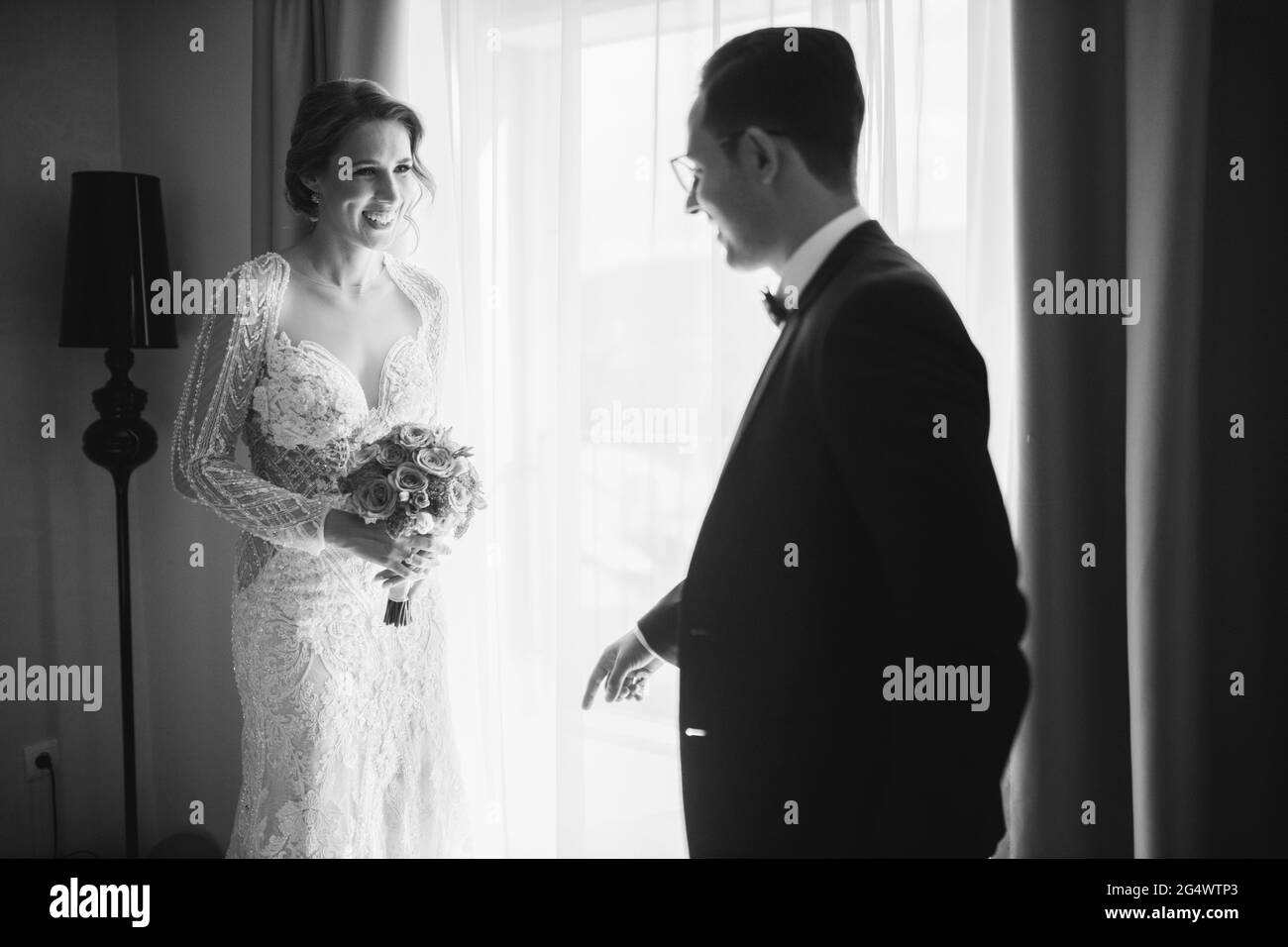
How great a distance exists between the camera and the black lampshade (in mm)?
2271

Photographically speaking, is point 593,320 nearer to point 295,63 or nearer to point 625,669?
point 625,669

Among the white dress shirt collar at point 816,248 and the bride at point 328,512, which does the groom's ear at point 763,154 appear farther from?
the bride at point 328,512

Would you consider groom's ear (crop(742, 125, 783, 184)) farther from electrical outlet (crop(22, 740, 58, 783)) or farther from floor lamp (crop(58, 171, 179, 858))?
electrical outlet (crop(22, 740, 58, 783))

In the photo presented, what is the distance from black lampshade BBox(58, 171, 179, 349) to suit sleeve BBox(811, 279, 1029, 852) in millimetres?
1891

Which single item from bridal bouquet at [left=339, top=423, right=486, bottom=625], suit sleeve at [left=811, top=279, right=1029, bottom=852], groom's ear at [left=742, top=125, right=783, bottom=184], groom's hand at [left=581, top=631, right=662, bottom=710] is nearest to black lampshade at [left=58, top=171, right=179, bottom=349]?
bridal bouquet at [left=339, top=423, right=486, bottom=625]

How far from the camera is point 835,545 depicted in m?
1.40

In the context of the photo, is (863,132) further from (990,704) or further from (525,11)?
(990,704)

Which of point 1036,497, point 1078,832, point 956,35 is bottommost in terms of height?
point 1078,832

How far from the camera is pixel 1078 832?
1.95 m

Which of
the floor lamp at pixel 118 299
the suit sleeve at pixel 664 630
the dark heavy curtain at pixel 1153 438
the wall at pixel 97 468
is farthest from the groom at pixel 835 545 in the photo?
the wall at pixel 97 468

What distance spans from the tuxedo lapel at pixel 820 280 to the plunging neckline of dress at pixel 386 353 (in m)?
0.91

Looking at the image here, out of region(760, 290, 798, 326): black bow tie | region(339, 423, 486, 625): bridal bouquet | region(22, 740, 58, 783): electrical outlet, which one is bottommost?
region(22, 740, 58, 783): electrical outlet
